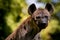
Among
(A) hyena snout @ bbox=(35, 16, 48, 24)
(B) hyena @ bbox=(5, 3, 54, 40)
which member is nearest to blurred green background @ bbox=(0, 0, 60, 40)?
(B) hyena @ bbox=(5, 3, 54, 40)

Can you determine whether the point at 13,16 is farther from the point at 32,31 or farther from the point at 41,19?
the point at 41,19

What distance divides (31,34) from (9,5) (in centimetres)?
566

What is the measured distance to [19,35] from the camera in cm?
1489

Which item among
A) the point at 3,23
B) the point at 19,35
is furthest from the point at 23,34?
the point at 3,23

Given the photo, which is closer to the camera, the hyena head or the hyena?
the hyena head

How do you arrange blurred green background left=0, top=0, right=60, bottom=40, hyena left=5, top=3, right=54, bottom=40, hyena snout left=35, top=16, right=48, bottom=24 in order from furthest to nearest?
blurred green background left=0, top=0, right=60, bottom=40
hyena left=5, top=3, right=54, bottom=40
hyena snout left=35, top=16, right=48, bottom=24

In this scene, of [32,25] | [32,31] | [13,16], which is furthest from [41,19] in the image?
[13,16]

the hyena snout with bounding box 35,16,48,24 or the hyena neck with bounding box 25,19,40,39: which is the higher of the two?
the hyena snout with bounding box 35,16,48,24

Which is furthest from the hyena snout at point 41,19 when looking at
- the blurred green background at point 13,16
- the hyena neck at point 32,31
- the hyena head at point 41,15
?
the blurred green background at point 13,16

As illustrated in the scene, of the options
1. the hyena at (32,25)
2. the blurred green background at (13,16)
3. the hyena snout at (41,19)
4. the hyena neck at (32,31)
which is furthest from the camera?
the blurred green background at (13,16)

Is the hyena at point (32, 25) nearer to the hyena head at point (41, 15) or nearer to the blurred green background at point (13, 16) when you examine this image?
the hyena head at point (41, 15)

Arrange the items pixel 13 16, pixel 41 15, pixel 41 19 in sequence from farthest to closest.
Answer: pixel 13 16 → pixel 41 15 → pixel 41 19

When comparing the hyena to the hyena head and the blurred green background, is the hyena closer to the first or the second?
the hyena head

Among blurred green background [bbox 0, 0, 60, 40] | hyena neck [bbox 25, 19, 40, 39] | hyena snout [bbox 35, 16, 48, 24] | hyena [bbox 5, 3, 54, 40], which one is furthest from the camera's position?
blurred green background [bbox 0, 0, 60, 40]
